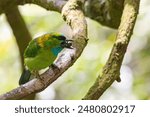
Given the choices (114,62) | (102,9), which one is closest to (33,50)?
(114,62)

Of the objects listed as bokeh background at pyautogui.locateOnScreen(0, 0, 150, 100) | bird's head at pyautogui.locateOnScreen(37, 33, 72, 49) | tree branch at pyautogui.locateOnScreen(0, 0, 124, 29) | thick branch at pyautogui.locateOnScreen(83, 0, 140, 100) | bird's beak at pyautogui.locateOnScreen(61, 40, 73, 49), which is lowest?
bokeh background at pyautogui.locateOnScreen(0, 0, 150, 100)

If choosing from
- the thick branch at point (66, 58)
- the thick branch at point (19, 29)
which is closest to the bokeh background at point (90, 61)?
the thick branch at point (19, 29)

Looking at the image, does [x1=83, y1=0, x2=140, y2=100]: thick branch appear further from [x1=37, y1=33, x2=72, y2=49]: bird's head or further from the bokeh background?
the bokeh background

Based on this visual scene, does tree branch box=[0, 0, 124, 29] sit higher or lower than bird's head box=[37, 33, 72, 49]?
lower

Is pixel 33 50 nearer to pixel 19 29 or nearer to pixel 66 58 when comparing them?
pixel 66 58

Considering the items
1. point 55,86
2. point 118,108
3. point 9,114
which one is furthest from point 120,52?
point 55,86

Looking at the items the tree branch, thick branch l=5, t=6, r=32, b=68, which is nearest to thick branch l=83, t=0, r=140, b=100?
the tree branch

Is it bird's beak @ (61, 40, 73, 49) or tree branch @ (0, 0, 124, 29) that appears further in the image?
tree branch @ (0, 0, 124, 29)
